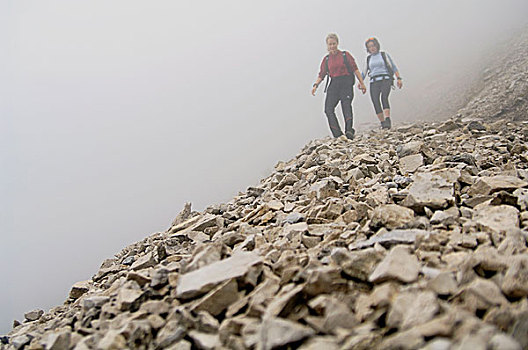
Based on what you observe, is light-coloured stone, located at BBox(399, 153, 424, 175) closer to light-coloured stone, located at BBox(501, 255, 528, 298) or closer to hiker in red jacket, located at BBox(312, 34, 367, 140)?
light-coloured stone, located at BBox(501, 255, 528, 298)

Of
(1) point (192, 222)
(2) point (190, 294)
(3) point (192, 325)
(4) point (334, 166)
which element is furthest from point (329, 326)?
(4) point (334, 166)

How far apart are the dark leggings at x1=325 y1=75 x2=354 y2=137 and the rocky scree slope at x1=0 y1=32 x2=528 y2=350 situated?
5529 mm

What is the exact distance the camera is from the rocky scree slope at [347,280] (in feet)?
5.38

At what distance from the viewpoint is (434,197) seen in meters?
3.18

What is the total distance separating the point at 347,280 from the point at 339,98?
26.6 feet

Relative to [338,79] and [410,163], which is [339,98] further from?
[410,163]

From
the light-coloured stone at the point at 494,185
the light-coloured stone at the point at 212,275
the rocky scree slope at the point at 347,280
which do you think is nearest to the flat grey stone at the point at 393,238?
the rocky scree slope at the point at 347,280

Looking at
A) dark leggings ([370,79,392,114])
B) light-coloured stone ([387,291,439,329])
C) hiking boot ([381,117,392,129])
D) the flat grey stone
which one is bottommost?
light-coloured stone ([387,291,439,329])

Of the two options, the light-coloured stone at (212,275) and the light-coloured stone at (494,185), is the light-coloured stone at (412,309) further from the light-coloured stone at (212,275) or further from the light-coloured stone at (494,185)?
the light-coloured stone at (494,185)

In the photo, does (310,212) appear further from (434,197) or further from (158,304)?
(158,304)

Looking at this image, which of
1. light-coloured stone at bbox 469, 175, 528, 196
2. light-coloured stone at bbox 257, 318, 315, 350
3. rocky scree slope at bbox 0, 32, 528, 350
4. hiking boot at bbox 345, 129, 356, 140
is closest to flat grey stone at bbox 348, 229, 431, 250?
rocky scree slope at bbox 0, 32, 528, 350

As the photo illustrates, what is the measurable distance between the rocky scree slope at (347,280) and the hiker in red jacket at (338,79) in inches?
218

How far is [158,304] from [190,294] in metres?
0.29

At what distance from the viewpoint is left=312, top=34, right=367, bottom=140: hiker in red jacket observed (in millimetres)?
8945
